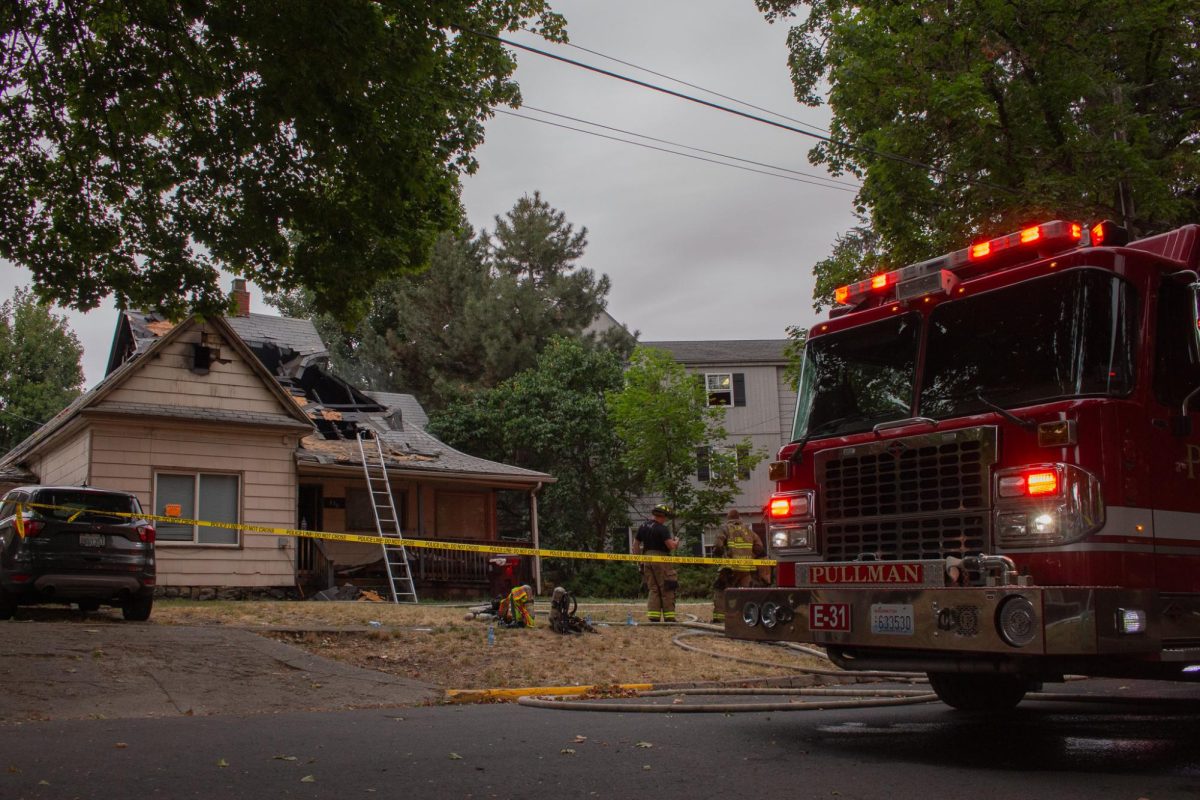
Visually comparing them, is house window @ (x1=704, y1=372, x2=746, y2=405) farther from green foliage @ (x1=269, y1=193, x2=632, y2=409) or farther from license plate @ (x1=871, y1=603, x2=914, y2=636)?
license plate @ (x1=871, y1=603, x2=914, y2=636)

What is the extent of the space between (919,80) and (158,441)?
47.0 feet

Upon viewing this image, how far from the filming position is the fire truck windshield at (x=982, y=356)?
625 centimetres

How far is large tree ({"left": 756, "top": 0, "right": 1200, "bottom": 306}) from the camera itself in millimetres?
14812

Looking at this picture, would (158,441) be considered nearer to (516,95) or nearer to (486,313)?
(516,95)

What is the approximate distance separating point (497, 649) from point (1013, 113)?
9.91 meters

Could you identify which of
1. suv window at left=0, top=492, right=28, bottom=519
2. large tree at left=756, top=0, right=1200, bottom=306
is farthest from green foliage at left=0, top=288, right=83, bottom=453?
large tree at left=756, top=0, right=1200, bottom=306

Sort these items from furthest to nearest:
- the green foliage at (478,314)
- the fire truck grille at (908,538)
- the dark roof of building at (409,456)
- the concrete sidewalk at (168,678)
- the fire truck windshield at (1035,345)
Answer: the green foliage at (478,314), the dark roof of building at (409,456), the concrete sidewalk at (168,678), the fire truck grille at (908,538), the fire truck windshield at (1035,345)

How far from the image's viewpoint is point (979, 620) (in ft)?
19.2

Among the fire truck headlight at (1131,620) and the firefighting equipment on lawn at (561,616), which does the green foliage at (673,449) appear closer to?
the firefighting equipment on lawn at (561,616)

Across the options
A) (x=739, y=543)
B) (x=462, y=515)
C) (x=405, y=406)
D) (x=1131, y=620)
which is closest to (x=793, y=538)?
(x=1131, y=620)

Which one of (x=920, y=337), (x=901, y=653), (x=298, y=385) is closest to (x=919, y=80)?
(x=920, y=337)

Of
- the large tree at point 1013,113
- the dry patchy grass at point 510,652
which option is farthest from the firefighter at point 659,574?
the large tree at point 1013,113

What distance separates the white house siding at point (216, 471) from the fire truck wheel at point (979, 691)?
15.8 m

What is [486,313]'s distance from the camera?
42.9 meters
